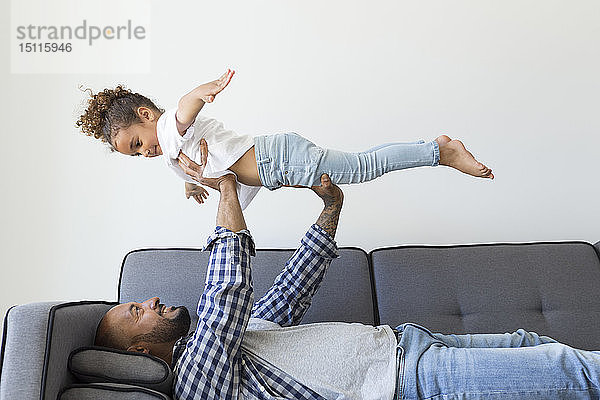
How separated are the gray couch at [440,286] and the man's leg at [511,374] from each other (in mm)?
402

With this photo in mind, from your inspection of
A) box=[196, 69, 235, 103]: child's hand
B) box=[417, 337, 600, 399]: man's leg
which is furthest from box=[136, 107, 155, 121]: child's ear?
box=[417, 337, 600, 399]: man's leg

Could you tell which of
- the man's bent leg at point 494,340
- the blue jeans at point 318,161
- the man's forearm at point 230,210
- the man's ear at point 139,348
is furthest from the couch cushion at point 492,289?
the man's ear at point 139,348

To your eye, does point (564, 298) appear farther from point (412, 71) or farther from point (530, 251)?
point (412, 71)

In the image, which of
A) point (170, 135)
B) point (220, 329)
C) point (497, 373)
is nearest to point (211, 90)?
point (170, 135)

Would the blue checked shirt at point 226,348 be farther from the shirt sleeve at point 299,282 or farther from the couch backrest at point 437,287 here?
the couch backrest at point 437,287

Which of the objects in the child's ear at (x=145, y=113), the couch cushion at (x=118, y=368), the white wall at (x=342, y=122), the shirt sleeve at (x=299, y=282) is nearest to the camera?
the couch cushion at (x=118, y=368)

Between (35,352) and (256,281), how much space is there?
0.78 meters

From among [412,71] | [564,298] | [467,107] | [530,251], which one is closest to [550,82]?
[467,107]

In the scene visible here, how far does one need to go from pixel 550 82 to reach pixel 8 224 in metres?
2.05

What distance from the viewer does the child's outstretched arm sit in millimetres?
1627

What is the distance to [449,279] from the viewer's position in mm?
2145

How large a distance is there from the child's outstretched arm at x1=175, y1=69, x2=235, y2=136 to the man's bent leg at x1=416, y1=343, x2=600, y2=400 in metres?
0.81

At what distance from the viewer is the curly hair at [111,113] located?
1.85m

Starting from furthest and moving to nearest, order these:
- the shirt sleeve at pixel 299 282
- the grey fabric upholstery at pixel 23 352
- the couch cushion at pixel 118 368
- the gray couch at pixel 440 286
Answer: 1. the gray couch at pixel 440 286
2. the shirt sleeve at pixel 299 282
3. the couch cushion at pixel 118 368
4. the grey fabric upholstery at pixel 23 352
